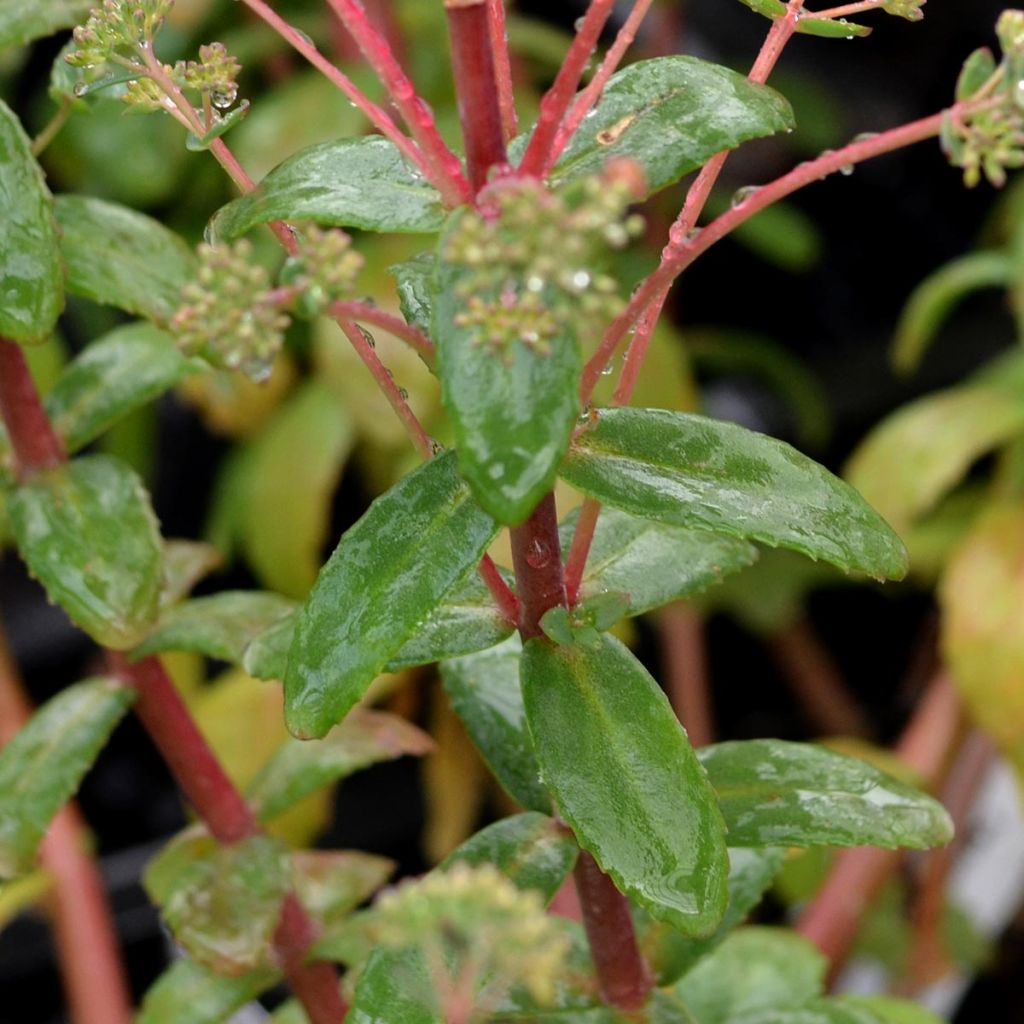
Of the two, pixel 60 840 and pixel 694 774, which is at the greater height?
pixel 694 774

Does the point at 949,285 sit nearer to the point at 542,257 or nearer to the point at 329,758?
the point at 329,758

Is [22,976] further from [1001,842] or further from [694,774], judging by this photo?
[694,774]

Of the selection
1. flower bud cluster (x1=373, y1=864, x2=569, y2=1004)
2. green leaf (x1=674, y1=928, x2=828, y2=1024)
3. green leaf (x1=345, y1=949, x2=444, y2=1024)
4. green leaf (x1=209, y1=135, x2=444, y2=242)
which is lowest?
green leaf (x1=674, y1=928, x2=828, y2=1024)

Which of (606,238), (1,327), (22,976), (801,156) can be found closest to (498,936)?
(606,238)

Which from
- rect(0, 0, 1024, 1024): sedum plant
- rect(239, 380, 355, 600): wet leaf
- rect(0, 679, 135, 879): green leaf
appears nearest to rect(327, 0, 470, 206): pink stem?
rect(0, 0, 1024, 1024): sedum plant

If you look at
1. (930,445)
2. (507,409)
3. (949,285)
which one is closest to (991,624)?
(930,445)

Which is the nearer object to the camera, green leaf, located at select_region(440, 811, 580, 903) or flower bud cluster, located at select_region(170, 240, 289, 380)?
flower bud cluster, located at select_region(170, 240, 289, 380)

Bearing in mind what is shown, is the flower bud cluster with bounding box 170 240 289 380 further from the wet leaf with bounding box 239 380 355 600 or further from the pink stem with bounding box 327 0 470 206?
the wet leaf with bounding box 239 380 355 600
